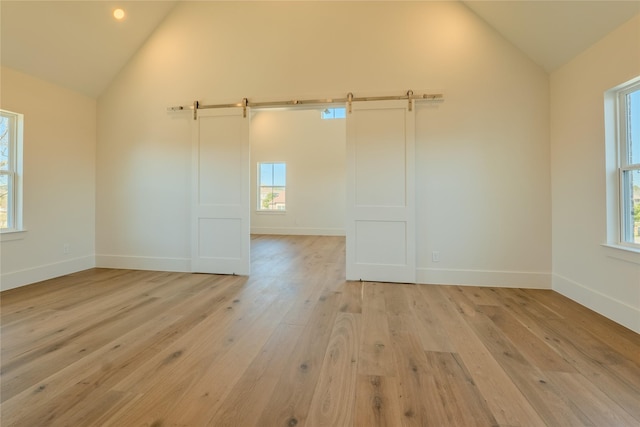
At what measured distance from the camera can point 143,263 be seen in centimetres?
390

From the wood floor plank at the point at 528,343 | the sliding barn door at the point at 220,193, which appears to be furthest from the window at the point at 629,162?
the sliding barn door at the point at 220,193

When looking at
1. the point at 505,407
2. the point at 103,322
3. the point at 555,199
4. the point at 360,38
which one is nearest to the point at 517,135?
the point at 555,199

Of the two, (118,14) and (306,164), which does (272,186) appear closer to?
(306,164)

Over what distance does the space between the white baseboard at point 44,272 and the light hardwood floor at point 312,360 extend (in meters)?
0.19

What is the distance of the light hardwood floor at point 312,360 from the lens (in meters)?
1.25

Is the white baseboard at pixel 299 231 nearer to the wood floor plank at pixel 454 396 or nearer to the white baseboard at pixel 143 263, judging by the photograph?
the white baseboard at pixel 143 263

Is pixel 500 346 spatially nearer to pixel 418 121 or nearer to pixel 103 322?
pixel 418 121

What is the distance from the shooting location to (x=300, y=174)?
7.97 m

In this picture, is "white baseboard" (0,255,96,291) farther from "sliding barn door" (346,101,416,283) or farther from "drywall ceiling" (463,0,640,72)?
"drywall ceiling" (463,0,640,72)

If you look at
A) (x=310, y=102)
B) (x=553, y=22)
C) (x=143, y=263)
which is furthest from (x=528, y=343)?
(x=143, y=263)

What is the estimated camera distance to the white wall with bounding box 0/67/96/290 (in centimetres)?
314

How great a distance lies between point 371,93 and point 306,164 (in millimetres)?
4655

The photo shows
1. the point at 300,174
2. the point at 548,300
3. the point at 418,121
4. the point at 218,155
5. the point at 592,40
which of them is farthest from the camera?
the point at 300,174

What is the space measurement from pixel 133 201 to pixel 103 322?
87.0 inches
